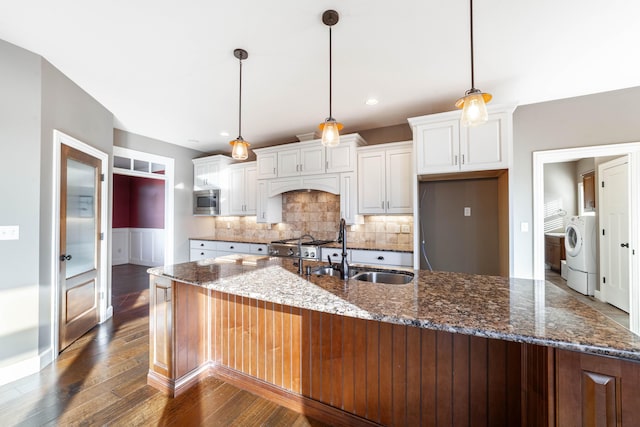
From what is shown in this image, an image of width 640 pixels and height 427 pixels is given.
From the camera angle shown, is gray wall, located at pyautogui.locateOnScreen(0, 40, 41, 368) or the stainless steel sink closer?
the stainless steel sink

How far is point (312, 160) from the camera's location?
382 cm

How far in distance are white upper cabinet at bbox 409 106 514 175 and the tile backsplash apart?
0.91m

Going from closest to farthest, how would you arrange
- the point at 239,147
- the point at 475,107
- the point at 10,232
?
the point at 475,107
the point at 10,232
the point at 239,147

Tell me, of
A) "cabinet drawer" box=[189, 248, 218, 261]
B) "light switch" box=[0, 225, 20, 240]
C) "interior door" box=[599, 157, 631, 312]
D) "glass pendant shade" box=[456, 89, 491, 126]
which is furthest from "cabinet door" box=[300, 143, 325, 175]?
"interior door" box=[599, 157, 631, 312]

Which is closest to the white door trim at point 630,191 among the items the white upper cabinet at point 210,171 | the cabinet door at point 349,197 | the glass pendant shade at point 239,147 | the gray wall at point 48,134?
the cabinet door at point 349,197

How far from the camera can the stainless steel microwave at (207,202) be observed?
4723mm

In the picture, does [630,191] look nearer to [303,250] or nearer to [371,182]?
[371,182]

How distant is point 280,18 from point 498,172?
2623mm

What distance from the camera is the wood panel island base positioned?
907 millimetres

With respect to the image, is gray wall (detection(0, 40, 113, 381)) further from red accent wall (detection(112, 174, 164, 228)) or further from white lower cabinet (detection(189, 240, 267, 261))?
red accent wall (detection(112, 174, 164, 228))

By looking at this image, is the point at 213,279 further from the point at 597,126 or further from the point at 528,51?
the point at 597,126

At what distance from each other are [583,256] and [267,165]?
5.24 m

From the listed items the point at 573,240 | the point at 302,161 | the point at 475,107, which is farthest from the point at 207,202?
the point at 573,240

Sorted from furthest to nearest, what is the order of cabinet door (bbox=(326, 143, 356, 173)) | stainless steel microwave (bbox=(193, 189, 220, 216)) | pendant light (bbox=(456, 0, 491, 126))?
stainless steel microwave (bbox=(193, 189, 220, 216)), cabinet door (bbox=(326, 143, 356, 173)), pendant light (bbox=(456, 0, 491, 126))
